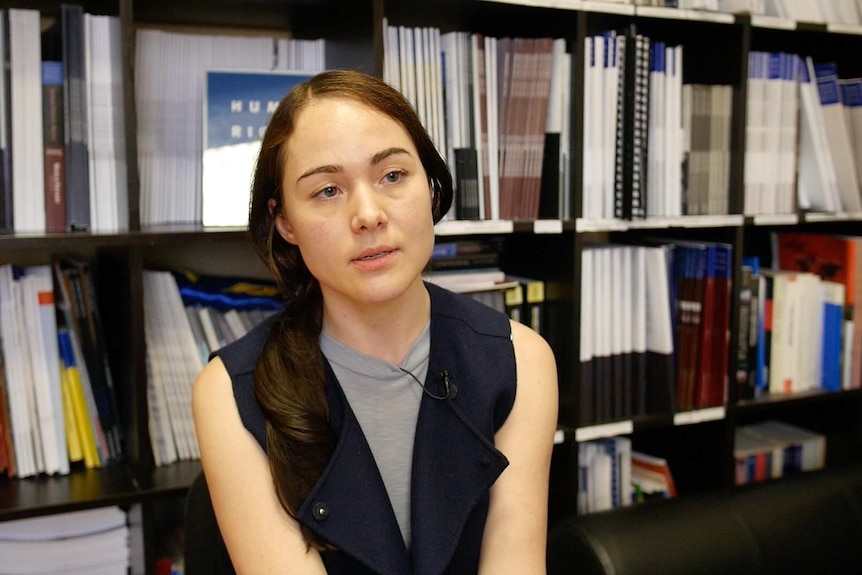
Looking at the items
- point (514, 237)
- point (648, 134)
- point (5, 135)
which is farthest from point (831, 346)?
point (5, 135)

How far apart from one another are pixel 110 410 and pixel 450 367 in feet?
2.47

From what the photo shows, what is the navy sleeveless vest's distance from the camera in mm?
1213

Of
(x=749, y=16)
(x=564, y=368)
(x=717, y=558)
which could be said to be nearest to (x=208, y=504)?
(x=564, y=368)

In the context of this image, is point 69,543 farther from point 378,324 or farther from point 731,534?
point 731,534

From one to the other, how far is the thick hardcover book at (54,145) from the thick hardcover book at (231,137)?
0.90 ft

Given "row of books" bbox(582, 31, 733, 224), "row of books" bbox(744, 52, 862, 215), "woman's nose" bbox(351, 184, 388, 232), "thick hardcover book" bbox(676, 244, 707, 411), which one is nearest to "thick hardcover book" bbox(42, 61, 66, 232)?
"woman's nose" bbox(351, 184, 388, 232)

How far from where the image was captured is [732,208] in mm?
2129

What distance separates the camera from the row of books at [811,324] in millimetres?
2295

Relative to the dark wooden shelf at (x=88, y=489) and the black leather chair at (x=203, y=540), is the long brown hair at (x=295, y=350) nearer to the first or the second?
the black leather chair at (x=203, y=540)

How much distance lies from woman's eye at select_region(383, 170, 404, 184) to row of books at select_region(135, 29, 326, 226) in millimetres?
608

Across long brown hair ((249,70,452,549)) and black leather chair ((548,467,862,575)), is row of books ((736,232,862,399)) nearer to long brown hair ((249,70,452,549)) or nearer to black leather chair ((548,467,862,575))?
black leather chair ((548,467,862,575))

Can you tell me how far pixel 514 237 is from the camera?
2125mm

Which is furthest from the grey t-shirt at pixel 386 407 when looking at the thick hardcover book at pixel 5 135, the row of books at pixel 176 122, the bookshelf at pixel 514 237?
the thick hardcover book at pixel 5 135

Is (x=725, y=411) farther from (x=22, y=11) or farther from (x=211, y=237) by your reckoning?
(x=22, y=11)
